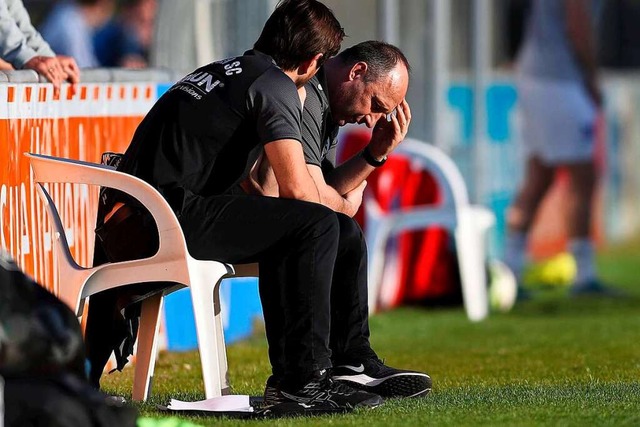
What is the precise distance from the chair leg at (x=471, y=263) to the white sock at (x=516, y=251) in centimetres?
303

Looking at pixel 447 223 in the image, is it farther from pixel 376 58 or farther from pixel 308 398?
A: pixel 308 398

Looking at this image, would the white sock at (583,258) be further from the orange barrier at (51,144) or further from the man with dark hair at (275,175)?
the man with dark hair at (275,175)

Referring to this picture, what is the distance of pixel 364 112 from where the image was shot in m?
6.32

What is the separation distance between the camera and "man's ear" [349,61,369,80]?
627 centimetres

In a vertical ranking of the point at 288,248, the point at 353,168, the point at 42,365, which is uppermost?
the point at 353,168

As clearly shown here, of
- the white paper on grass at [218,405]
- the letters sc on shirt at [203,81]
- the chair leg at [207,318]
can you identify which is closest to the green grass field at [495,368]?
the white paper on grass at [218,405]

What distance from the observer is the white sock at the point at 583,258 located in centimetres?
1530

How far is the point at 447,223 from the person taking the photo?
12.0 meters

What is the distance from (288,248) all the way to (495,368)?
272 centimetres

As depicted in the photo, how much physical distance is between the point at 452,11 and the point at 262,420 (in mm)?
11138

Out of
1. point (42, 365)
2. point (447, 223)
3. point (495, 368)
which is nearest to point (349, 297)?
point (42, 365)

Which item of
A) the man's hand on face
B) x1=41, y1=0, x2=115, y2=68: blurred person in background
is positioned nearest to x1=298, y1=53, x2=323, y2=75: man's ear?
the man's hand on face

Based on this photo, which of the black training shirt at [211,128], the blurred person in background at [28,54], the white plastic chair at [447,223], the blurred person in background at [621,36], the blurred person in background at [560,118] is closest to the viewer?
the black training shirt at [211,128]

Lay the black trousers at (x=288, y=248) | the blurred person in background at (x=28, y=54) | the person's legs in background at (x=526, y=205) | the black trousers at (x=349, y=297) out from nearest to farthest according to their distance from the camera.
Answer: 1. the black trousers at (x=288, y=248)
2. the black trousers at (x=349, y=297)
3. the blurred person in background at (x=28, y=54)
4. the person's legs in background at (x=526, y=205)
